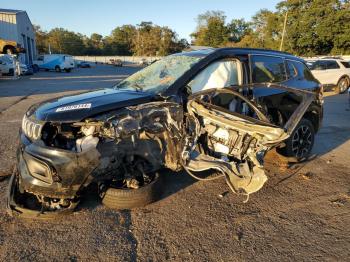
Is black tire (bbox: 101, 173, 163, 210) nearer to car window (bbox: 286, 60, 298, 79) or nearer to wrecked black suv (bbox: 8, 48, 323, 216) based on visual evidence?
wrecked black suv (bbox: 8, 48, 323, 216)

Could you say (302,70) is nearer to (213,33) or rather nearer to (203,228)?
(203,228)

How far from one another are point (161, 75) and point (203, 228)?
7.00 ft

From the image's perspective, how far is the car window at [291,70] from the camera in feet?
18.1

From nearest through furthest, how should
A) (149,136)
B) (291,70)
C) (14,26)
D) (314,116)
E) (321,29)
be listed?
(149,136)
(291,70)
(314,116)
(14,26)
(321,29)

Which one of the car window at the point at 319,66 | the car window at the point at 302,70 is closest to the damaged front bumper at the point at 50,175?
the car window at the point at 302,70

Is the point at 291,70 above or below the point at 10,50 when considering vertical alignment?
below

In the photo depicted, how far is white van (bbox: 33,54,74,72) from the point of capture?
37.1 meters

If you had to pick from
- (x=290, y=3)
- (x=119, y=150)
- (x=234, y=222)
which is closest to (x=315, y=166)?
(x=234, y=222)

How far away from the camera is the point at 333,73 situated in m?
16.0

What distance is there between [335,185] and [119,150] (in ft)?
10.4

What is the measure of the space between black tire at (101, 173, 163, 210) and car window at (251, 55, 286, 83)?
226 cm

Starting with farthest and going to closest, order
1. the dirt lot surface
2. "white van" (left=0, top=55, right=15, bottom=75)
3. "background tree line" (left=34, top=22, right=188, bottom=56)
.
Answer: "background tree line" (left=34, top=22, right=188, bottom=56) < "white van" (left=0, top=55, right=15, bottom=75) < the dirt lot surface

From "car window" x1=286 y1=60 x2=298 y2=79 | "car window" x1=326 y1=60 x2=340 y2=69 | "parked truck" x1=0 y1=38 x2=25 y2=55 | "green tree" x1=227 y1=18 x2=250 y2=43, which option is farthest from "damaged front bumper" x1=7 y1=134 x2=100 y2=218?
"green tree" x1=227 y1=18 x2=250 y2=43

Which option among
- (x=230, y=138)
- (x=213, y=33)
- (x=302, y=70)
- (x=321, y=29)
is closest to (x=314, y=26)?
(x=321, y=29)
